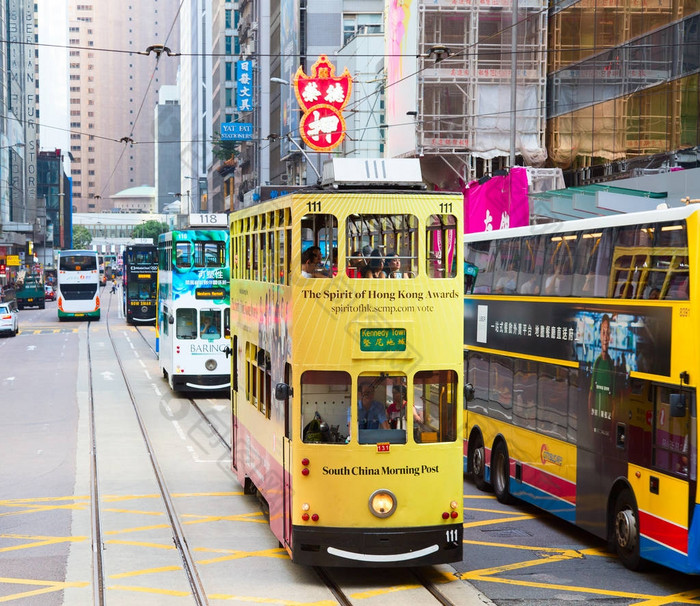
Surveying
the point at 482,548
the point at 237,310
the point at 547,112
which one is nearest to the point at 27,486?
the point at 237,310

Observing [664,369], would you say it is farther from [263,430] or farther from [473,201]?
[473,201]

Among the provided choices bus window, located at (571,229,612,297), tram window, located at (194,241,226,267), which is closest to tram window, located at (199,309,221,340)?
tram window, located at (194,241,226,267)

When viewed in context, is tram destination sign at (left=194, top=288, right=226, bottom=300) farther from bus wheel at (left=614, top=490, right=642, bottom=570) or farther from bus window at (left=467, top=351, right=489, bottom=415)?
bus wheel at (left=614, top=490, right=642, bottom=570)

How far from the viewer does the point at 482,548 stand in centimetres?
1345

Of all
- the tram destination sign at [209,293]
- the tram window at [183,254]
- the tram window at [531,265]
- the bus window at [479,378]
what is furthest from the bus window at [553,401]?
the tram window at [183,254]

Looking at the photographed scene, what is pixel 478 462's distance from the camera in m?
17.8

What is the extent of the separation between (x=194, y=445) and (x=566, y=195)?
11059 millimetres

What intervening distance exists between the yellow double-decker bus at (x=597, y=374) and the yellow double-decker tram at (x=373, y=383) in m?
1.92

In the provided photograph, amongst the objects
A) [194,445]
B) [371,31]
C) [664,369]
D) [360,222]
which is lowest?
[194,445]

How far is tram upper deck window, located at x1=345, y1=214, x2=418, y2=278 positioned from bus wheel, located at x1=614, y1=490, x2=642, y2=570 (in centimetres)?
350

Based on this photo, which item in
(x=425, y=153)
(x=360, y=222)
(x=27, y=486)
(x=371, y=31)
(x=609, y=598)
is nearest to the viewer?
(x=609, y=598)

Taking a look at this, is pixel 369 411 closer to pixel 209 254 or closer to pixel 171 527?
pixel 171 527

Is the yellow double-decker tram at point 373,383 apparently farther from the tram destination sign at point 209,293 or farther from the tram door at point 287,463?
the tram destination sign at point 209,293

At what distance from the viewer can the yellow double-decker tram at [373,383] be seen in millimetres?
11250
